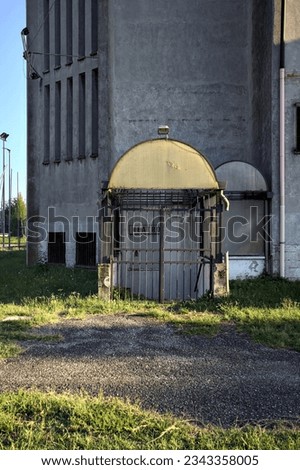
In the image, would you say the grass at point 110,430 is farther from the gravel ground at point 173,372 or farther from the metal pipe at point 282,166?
the metal pipe at point 282,166

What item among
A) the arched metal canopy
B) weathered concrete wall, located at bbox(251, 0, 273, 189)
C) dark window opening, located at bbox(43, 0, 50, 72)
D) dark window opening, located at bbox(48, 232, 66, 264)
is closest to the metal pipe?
weathered concrete wall, located at bbox(251, 0, 273, 189)

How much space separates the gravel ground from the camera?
14.5ft

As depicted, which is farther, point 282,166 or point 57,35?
point 57,35

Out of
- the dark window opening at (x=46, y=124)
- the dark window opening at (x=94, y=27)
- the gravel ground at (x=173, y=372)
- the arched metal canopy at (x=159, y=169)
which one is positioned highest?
the dark window opening at (x=94, y=27)

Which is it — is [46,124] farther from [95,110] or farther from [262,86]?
[262,86]

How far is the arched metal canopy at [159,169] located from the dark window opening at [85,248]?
7.75m

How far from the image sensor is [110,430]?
3814mm

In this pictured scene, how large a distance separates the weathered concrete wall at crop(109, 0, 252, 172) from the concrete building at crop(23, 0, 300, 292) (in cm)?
4

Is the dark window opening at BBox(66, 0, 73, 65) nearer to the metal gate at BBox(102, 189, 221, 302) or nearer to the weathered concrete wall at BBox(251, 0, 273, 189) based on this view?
the weathered concrete wall at BBox(251, 0, 273, 189)

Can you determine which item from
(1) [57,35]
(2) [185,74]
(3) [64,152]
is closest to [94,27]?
(1) [57,35]

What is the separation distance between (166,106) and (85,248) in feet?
22.4

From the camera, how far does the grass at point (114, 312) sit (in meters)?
3.63

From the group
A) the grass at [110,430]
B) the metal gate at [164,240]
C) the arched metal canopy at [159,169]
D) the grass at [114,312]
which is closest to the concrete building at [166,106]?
the arched metal canopy at [159,169]
